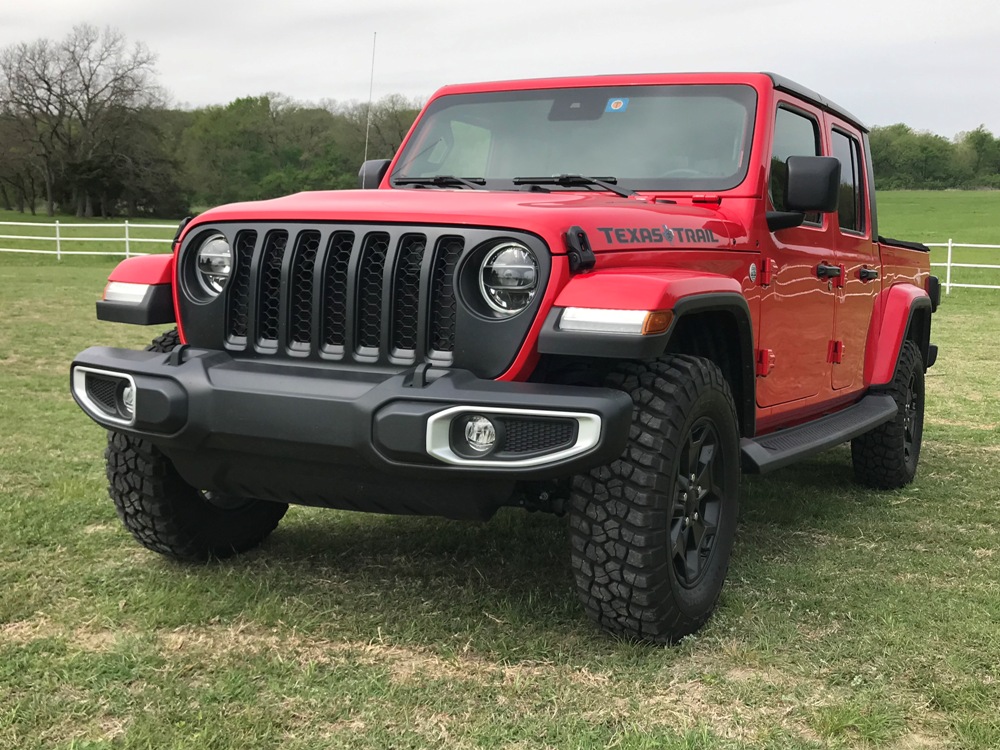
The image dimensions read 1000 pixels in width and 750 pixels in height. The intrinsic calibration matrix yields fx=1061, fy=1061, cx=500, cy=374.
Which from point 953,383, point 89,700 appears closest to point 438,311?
point 89,700

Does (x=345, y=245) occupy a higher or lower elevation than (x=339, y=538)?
higher

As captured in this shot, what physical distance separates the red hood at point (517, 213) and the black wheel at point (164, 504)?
760 millimetres

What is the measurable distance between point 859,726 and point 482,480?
1.21 meters

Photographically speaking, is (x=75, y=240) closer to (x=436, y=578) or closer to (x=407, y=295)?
(x=436, y=578)

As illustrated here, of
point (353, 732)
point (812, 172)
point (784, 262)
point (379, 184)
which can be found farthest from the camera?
point (379, 184)

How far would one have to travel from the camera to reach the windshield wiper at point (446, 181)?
4.21 m

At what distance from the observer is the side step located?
3869 mm

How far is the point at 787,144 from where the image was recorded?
462 cm

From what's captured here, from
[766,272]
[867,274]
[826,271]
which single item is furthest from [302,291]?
[867,274]

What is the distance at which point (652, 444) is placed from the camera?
3088mm

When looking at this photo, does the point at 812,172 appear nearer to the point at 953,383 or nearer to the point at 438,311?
the point at 438,311

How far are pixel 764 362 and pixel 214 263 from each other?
215 centimetres

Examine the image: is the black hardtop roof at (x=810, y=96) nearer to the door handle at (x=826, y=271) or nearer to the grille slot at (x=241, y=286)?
the door handle at (x=826, y=271)

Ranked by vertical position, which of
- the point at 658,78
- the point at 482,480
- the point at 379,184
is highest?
the point at 658,78
